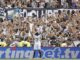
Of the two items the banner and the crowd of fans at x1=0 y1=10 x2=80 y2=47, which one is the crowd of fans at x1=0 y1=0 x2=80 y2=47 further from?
the banner

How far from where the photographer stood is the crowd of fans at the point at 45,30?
19.2 m

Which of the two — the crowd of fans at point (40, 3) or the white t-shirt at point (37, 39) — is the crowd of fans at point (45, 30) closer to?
the white t-shirt at point (37, 39)

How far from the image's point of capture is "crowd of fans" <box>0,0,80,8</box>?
22634mm

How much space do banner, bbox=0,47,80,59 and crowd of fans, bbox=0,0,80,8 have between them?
5.43 metres

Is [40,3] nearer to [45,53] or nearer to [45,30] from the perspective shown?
[45,30]

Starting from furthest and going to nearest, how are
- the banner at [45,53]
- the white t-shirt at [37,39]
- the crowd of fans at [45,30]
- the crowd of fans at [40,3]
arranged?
the crowd of fans at [40,3], the crowd of fans at [45,30], the white t-shirt at [37,39], the banner at [45,53]

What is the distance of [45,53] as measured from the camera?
1761 cm

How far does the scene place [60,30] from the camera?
2062 cm

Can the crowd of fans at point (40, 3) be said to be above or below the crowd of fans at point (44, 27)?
above

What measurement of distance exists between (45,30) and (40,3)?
275 centimetres

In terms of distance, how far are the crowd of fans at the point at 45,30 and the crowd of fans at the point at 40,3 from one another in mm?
974

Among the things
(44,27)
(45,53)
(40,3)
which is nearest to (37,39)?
(45,53)

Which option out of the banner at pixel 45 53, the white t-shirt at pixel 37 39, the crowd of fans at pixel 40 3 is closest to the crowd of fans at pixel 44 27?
the crowd of fans at pixel 40 3

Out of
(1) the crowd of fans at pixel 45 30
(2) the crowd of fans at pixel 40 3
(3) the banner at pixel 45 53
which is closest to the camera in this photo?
(3) the banner at pixel 45 53
